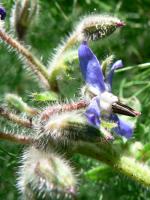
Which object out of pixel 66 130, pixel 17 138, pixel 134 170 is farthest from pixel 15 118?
pixel 134 170

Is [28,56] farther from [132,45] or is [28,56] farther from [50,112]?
[132,45]

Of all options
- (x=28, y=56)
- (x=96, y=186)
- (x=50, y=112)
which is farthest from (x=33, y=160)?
(x=96, y=186)

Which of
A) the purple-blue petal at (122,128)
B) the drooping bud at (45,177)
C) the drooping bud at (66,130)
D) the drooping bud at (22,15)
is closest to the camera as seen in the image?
the drooping bud at (45,177)

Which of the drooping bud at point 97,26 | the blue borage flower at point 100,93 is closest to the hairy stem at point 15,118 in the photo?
the blue borage flower at point 100,93

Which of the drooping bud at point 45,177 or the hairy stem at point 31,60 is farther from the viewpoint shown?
the hairy stem at point 31,60

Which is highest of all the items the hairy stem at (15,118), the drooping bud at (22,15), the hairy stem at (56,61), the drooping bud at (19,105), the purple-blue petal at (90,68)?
the drooping bud at (22,15)

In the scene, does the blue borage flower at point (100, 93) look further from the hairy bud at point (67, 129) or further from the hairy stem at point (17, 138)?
the hairy stem at point (17, 138)
